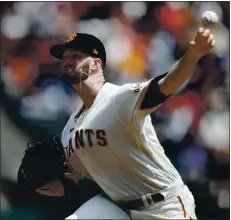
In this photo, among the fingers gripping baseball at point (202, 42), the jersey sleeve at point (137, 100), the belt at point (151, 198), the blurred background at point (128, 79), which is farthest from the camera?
the blurred background at point (128, 79)

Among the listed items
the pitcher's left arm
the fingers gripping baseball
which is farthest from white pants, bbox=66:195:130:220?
the fingers gripping baseball

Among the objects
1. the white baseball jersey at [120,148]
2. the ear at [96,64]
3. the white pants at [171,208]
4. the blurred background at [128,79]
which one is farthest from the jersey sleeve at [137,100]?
the blurred background at [128,79]

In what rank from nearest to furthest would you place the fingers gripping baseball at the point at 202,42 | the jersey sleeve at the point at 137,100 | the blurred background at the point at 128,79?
1. the fingers gripping baseball at the point at 202,42
2. the jersey sleeve at the point at 137,100
3. the blurred background at the point at 128,79

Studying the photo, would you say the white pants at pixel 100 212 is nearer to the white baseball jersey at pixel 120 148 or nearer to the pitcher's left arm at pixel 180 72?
the white baseball jersey at pixel 120 148

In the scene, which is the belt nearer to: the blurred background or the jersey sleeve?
the jersey sleeve

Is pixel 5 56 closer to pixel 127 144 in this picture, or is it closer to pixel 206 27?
pixel 127 144

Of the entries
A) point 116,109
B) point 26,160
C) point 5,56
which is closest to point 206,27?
point 116,109
